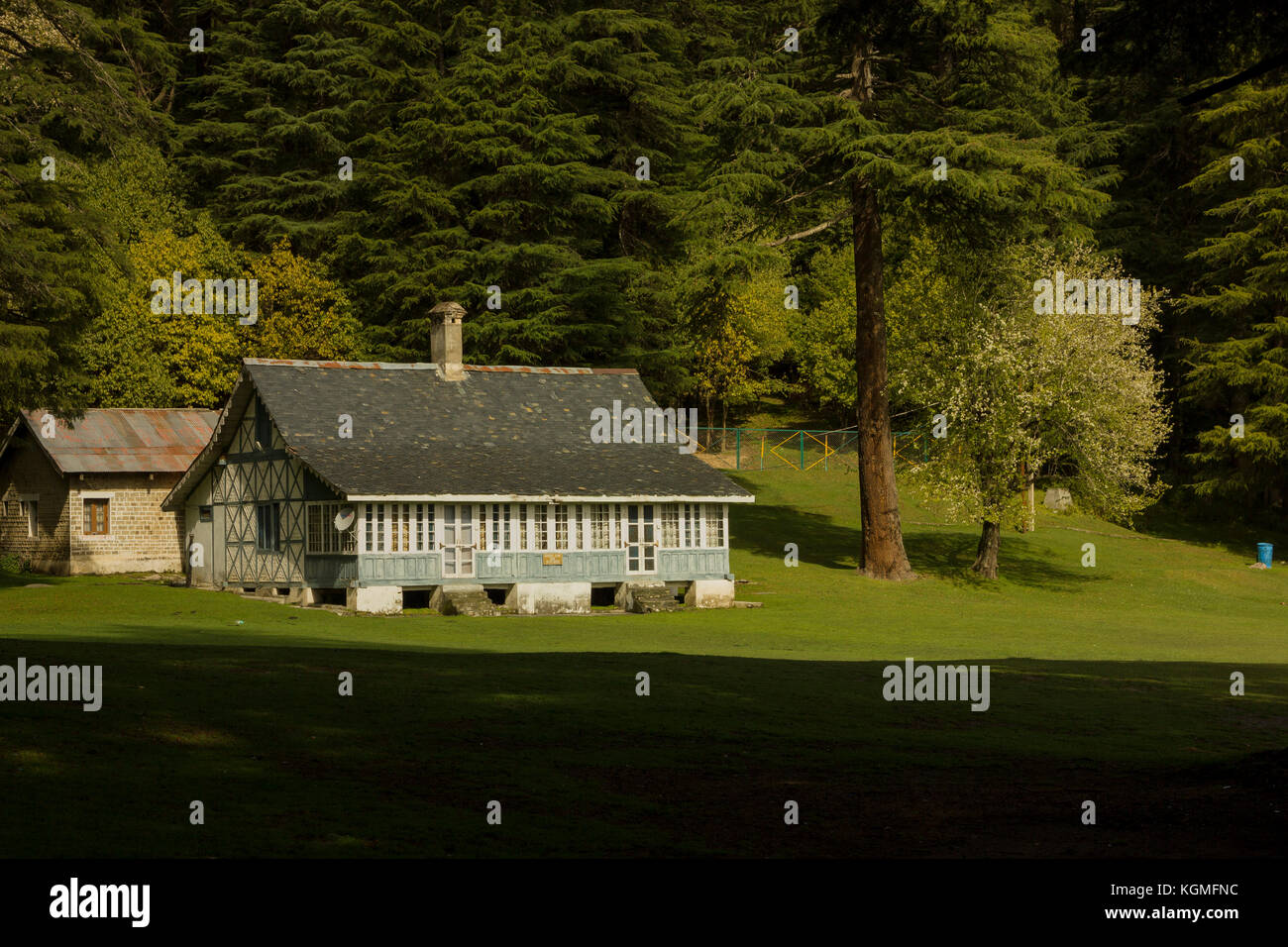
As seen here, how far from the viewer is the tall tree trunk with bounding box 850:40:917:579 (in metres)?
43.8

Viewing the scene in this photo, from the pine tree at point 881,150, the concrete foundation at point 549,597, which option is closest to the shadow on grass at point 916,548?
the pine tree at point 881,150

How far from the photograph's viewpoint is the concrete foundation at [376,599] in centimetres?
3600

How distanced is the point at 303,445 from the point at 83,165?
18.7 metres

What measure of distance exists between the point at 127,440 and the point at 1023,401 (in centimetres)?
3038

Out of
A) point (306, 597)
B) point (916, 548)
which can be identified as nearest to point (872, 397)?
point (916, 548)

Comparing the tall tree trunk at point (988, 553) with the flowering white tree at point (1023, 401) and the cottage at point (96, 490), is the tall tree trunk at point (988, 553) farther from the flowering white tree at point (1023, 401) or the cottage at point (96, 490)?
the cottage at point (96, 490)

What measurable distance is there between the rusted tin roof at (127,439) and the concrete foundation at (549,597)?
16.8 m

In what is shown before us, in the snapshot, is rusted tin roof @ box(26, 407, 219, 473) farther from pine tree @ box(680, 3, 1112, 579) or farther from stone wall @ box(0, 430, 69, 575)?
pine tree @ box(680, 3, 1112, 579)

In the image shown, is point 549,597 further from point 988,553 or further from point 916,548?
point 916,548

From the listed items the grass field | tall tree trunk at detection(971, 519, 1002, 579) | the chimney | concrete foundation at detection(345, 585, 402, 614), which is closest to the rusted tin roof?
the chimney

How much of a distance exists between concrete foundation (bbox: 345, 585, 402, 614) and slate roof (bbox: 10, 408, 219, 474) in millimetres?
15580
